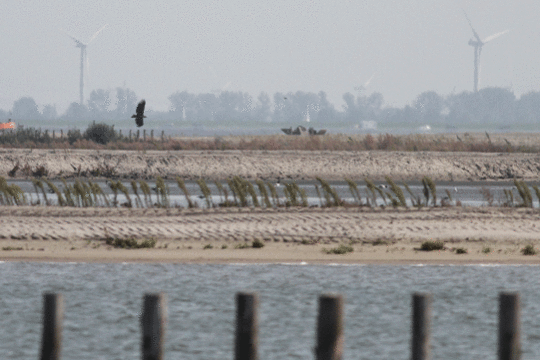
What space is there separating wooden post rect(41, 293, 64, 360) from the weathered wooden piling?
90 centimetres

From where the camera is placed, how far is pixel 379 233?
28.4 metres

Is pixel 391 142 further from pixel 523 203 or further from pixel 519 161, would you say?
pixel 523 203

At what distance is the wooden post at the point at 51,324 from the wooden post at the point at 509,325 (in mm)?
4581

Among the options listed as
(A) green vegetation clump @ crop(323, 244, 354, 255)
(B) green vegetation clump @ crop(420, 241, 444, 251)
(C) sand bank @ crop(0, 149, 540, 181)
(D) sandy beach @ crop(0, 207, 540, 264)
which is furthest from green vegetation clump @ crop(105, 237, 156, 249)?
(C) sand bank @ crop(0, 149, 540, 181)

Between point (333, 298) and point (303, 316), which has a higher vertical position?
point (333, 298)

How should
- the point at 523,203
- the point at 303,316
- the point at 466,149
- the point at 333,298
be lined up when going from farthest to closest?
the point at 466,149
the point at 523,203
the point at 303,316
the point at 333,298

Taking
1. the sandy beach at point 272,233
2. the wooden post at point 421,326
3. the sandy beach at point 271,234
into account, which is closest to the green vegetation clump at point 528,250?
the sandy beach at point 271,234

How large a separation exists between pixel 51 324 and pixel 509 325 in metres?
4.83

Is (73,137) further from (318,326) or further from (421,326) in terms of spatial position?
(318,326)

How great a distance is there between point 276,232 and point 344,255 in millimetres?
3018

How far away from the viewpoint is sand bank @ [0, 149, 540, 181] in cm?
5572

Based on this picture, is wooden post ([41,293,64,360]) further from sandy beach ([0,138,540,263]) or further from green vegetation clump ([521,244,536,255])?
green vegetation clump ([521,244,536,255])

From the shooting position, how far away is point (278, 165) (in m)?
57.8

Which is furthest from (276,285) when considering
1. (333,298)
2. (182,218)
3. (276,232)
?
(333,298)
